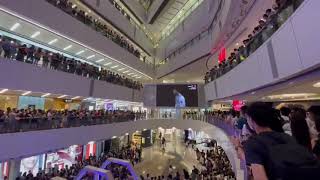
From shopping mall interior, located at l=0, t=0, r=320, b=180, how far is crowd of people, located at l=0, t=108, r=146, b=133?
0.05m

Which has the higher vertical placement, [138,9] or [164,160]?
[138,9]

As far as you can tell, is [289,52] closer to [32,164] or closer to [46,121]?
[46,121]

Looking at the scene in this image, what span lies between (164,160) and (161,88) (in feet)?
24.3

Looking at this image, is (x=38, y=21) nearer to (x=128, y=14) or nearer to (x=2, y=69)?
(x=2, y=69)

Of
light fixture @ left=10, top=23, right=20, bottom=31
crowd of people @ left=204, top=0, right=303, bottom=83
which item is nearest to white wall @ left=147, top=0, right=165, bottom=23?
light fixture @ left=10, top=23, right=20, bottom=31

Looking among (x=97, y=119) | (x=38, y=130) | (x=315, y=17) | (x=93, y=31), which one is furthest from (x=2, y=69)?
(x=315, y=17)

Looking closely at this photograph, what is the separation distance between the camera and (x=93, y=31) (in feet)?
53.5

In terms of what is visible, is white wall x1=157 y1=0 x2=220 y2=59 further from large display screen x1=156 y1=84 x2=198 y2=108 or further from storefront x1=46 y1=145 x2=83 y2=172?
storefront x1=46 y1=145 x2=83 y2=172

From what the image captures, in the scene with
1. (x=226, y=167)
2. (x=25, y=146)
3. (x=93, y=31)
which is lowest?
(x=226, y=167)

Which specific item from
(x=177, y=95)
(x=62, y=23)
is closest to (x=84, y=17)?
(x=62, y=23)

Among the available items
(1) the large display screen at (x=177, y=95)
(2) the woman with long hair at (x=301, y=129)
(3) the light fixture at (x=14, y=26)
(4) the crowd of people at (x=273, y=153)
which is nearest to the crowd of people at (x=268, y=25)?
(2) the woman with long hair at (x=301, y=129)

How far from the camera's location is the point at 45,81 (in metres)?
11.2

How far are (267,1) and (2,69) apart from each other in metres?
10.1

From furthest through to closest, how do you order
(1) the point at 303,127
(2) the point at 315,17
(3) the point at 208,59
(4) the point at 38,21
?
1. (3) the point at 208,59
2. (4) the point at 38,21
3. (2) the point at 315,17
4. (1) the point at 303,127
